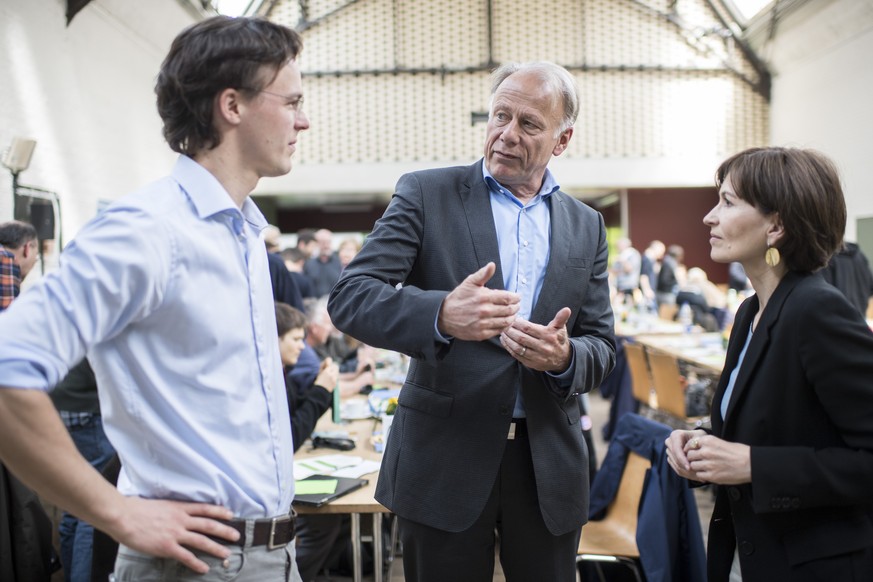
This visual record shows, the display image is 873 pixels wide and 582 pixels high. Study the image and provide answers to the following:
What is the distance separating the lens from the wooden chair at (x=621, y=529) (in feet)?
8.75

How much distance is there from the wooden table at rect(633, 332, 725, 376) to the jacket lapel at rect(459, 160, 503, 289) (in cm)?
400

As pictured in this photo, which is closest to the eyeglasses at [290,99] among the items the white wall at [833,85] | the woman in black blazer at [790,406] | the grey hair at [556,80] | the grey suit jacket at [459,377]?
the grey suit jacket at [459,377]

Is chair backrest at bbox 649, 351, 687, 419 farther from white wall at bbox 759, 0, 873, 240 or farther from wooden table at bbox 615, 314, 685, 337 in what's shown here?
white wall at bbox 759, 0, 873, 240

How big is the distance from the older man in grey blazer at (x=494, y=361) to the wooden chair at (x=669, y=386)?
141 inches

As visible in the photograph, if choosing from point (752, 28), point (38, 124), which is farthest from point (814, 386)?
point (752, 28)

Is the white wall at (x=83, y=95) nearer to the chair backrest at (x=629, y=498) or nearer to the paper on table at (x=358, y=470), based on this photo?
the paper on table at (x=358, y=470)

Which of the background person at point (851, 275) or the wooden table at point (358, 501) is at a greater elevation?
the background person at point (851, 275)

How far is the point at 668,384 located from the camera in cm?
518

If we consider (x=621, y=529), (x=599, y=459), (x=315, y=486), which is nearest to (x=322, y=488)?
(x=315, y=486)

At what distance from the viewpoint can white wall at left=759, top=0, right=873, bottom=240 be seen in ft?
29.4

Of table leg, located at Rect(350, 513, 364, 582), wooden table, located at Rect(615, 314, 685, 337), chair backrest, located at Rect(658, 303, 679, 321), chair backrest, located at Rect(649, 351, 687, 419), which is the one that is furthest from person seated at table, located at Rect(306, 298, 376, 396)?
chair backrest, located at Rect(658, 303, 679, 321)

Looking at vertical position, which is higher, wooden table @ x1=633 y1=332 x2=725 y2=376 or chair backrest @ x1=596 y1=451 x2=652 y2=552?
wooden table @ x1=633 y1=332 x2=725 y2=376

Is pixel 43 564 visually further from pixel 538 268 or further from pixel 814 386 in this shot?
pixel 814 386

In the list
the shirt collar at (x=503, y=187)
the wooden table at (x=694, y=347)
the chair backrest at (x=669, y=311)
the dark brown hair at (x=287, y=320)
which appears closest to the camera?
the shirt collar at (x=503, y=187)
